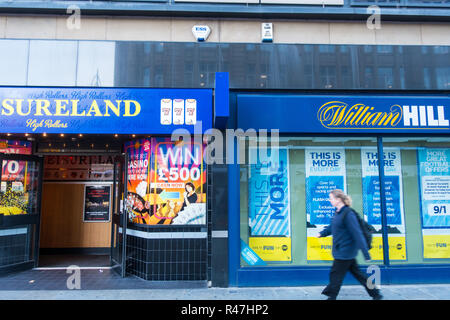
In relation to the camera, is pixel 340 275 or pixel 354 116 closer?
pixel 340 275

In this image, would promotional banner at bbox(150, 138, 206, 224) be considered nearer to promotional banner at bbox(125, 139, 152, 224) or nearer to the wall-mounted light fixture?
promotional banner at bbox(125, 139, 152, 224)

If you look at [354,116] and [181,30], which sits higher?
[181,30]

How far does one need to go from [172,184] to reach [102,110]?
6.45 feet

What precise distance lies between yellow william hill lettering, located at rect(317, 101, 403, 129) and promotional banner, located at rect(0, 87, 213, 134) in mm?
2290

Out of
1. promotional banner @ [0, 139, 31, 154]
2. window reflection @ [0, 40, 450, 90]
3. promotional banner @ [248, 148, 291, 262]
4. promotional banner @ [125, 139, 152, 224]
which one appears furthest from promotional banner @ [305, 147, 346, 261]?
promotional banner @ [0, 139, 31, 154]

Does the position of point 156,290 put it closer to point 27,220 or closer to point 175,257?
point 175,257

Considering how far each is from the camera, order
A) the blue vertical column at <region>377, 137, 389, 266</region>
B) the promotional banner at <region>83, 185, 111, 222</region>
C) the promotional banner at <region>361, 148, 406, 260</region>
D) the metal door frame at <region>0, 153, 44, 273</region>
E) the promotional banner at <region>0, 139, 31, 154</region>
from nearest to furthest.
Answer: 1. the blue vertical column at <region>377, 137, 389, 266</region>
2. the promotional banner at <region>361, 148, 406, 260</region>
3. the metal door frame at <region>0, 153, 44, 273</region>
4. the promotional banner at <region>0, 139, 31, 154</region>
5. the promotional banner at <region>83, 185, 111, 222</region>

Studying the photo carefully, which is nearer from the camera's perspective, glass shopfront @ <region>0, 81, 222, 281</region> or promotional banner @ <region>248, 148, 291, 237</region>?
glass shopfront @ <region>0, 81, 222, 281</region>

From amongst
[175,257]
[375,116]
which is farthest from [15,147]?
[375,116]

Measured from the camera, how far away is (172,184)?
6.31 m

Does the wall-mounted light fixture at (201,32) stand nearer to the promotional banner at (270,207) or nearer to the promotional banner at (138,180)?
the promotional banner at (138,180)

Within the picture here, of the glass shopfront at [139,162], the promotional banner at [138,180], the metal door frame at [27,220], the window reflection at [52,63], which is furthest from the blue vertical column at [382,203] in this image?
the metal door frame at [27,220]

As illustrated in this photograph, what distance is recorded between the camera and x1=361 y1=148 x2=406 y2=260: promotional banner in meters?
6.41

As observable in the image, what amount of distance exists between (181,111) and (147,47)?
1464mm
